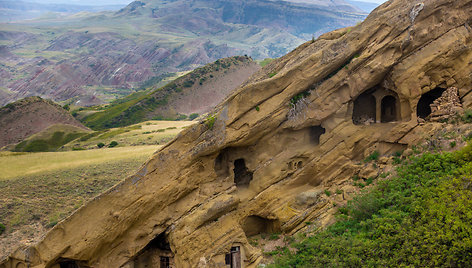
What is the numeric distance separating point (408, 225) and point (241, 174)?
305 inches

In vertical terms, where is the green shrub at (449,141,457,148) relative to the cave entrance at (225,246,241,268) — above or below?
above

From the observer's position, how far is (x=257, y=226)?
1639cm

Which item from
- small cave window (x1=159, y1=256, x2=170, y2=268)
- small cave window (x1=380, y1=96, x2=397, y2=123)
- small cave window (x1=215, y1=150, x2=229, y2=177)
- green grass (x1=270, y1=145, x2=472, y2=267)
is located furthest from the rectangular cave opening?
small cave window (x1=380, y1=96, x2=397, y2=123)

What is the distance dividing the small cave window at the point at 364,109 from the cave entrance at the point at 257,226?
644cm

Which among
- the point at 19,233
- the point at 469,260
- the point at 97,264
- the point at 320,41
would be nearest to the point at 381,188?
the point at 469,260

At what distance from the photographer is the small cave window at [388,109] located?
16.9m

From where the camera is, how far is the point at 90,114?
84.8m

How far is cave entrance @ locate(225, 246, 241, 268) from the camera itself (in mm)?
14702

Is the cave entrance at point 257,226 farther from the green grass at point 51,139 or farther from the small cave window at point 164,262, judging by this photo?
the green grass at point 51,139

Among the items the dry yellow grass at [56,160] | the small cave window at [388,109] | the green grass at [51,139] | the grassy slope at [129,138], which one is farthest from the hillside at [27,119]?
the small cave window at [388,109]

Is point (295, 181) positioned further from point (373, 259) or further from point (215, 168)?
point (373, 259)

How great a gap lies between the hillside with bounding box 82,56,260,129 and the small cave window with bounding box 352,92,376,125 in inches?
2461

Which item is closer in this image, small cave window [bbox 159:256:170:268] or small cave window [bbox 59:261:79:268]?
small cave window [bbox 59:261:79:268]

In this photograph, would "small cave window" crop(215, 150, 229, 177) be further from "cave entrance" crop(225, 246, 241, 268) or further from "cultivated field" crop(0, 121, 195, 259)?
"cultivated field" crop(0, 121, 195, 259)
